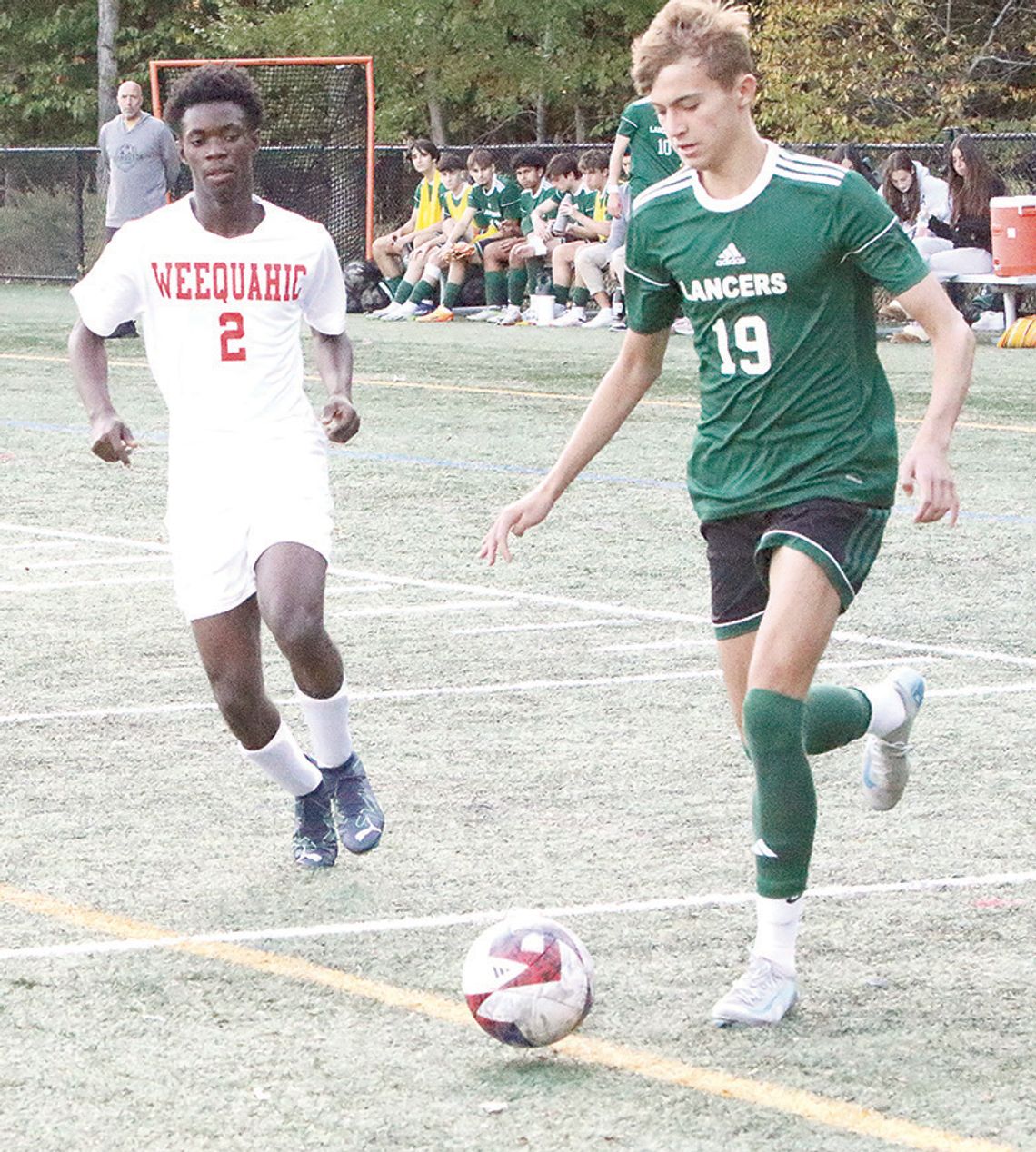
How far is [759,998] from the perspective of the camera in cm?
464

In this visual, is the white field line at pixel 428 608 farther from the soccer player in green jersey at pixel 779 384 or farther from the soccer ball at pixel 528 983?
the soccer ball at pixel 528 983

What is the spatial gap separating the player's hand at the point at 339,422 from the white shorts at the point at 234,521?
0.50 feet

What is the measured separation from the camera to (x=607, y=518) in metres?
11.9

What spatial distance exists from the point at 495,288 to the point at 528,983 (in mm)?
21595

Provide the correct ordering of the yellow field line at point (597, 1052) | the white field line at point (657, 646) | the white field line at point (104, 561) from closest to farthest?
the yellow field line at point (597, 1052)
the white field line at point (657, 646)
the white field line at point (104, 561)

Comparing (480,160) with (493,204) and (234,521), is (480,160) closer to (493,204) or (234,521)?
(493,204)

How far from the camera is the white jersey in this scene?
19.7 feet

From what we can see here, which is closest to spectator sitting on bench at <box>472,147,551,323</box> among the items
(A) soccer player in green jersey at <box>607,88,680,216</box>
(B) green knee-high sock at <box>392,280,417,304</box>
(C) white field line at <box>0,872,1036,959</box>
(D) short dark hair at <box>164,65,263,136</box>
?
(B) green knee-high sock at <box>392,280,417,304</box>

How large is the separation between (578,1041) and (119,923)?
1.34 m

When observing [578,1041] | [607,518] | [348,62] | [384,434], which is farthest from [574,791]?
[348,62]

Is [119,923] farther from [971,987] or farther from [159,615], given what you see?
[159,615]

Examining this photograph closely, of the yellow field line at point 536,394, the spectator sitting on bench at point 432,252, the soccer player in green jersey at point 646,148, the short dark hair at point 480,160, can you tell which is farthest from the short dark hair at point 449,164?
the soccer player in green jersey at point 646,148

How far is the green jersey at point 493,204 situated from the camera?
2508 centimetres

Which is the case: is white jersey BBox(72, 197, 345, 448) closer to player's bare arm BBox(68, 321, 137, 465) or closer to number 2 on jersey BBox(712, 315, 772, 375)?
player's bare arm BBox(68, 321, 137, 465)
